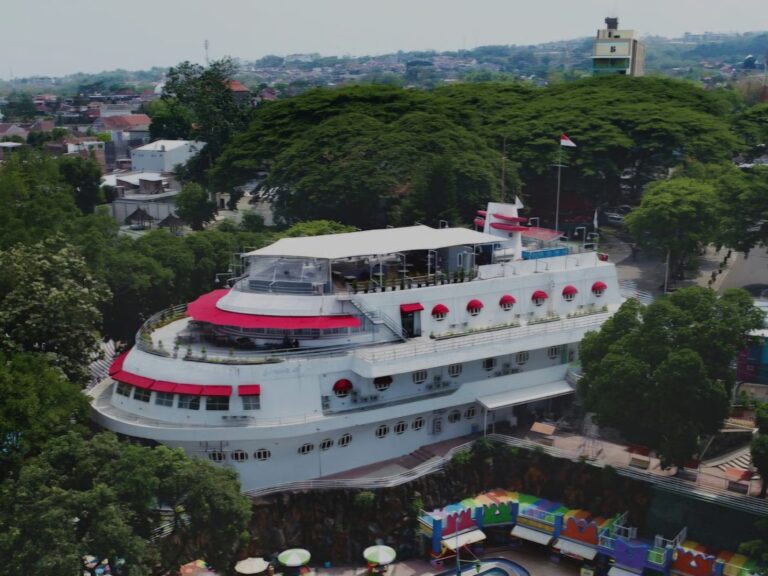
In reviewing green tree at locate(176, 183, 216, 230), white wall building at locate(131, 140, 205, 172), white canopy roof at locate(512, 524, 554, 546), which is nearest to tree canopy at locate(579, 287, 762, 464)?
white canopy roof at locate(512, 524, 554, 546)

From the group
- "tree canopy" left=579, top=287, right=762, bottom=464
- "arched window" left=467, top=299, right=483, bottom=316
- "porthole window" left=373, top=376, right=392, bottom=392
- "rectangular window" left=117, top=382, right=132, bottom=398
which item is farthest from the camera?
"arched window" left=467, top=299, right=483, bottom=316

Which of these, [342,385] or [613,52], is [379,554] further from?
[613,52]

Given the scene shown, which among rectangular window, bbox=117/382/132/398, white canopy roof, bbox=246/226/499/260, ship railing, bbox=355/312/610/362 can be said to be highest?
white canopy roof, bbox=246/226/499/260

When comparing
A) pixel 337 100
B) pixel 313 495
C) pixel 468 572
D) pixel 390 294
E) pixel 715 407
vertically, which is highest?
pixel 337 100

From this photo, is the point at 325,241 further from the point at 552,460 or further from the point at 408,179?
the point at 408,179

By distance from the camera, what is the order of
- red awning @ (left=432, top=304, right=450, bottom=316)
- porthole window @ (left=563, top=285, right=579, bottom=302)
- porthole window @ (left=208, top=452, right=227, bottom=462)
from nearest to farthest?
porthole window @ (left=208, top=452, right=227, bottom=462)
red awning @ (left=432, top=304, right=450, bottom=316)
porthole window @ (left=563, top=285, right=579, bottom=302)

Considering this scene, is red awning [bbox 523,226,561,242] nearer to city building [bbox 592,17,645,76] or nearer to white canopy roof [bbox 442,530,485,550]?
white canopy roof [bbox 442,530,485,550]

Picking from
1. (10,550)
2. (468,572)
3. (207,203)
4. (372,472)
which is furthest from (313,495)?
(207,203)

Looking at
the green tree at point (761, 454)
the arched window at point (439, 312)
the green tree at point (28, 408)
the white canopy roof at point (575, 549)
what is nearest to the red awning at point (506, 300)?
the arched window at point (439, 312)
